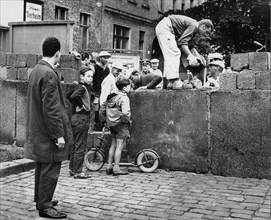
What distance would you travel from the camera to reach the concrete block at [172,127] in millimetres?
8797

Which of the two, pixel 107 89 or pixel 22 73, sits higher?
pixel 22 73

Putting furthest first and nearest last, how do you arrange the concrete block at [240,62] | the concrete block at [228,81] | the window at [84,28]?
the window at [84,28] < the concrete block at [228,81] < the concrete block at [240,62]

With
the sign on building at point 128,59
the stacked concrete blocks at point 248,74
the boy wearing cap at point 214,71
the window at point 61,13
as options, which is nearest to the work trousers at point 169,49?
the boy wearing cap at point 214,71

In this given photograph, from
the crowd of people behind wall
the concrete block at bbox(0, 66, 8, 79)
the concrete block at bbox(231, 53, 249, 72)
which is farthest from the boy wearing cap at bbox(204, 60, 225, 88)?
the concrete block at bbox(0, 66, 8, 79)

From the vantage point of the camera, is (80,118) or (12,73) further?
(12,73)

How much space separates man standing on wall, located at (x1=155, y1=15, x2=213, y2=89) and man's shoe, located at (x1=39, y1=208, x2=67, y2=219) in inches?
150

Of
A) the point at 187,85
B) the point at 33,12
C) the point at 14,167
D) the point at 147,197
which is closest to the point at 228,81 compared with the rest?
the point at 187,85

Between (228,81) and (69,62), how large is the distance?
11.0ft

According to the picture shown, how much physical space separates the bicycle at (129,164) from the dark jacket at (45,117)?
8.88 feet

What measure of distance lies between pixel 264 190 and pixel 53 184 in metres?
3.18

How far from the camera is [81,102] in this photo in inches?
319

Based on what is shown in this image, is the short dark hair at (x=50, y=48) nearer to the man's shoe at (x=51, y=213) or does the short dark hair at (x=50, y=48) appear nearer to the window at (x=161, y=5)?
the man's shoe at (x=51, y=213)

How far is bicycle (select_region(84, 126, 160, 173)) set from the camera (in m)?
8.77

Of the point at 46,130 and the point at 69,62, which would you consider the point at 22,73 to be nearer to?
the point at 69,62
